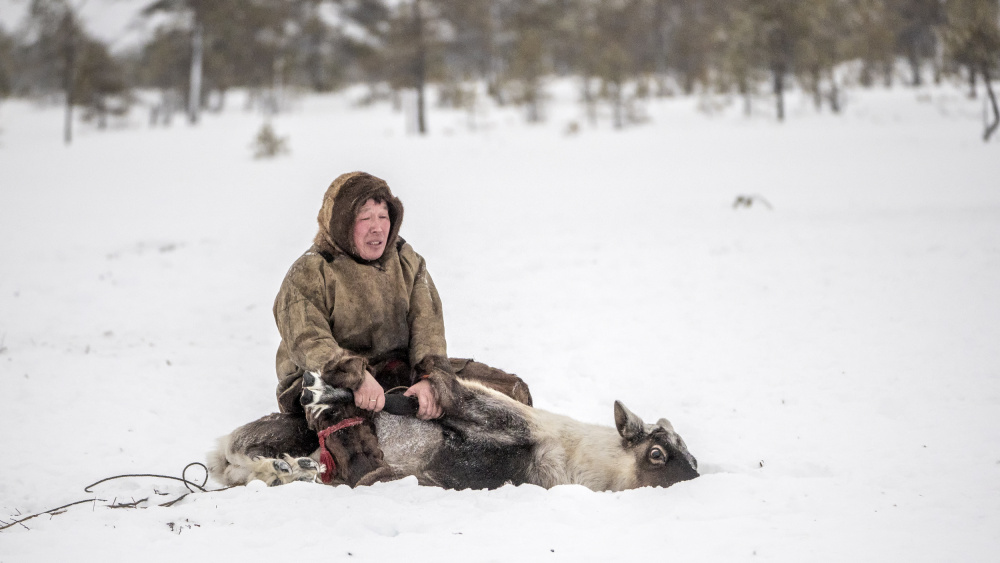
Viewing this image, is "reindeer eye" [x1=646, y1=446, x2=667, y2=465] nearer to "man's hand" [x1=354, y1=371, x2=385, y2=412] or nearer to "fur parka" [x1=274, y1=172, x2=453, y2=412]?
"fur parka" [x1=274, y1=172, x2=453, y2=412]

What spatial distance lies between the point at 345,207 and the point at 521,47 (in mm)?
25356

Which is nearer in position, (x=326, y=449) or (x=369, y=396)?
(x=369, y=396)

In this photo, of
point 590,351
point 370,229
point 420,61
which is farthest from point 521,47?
point 370,229

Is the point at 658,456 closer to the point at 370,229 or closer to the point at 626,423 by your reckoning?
the point at 626,423

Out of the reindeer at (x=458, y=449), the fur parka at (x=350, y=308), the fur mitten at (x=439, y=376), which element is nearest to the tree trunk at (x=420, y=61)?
the fur parka at (x=350, y=308)

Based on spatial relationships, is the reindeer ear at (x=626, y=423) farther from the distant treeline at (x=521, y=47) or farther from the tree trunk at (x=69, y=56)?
the tree trunk at (x=69, y=56)

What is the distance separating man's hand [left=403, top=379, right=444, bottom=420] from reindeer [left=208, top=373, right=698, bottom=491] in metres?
0.03

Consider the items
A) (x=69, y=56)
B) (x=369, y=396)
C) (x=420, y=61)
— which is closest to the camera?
(x=369, y=396)

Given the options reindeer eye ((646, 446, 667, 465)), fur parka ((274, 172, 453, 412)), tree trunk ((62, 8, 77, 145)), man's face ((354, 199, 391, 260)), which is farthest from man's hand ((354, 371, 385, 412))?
tree trunk ((62, 8, 77, 145))

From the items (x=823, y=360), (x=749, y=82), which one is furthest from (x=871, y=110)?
(x=823, y=360)

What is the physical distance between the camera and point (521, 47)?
27.5 m

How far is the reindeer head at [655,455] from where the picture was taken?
11.7 feet

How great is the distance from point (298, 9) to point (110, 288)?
33172 millimetres

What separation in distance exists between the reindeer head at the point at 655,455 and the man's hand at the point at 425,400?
0.86 meters
